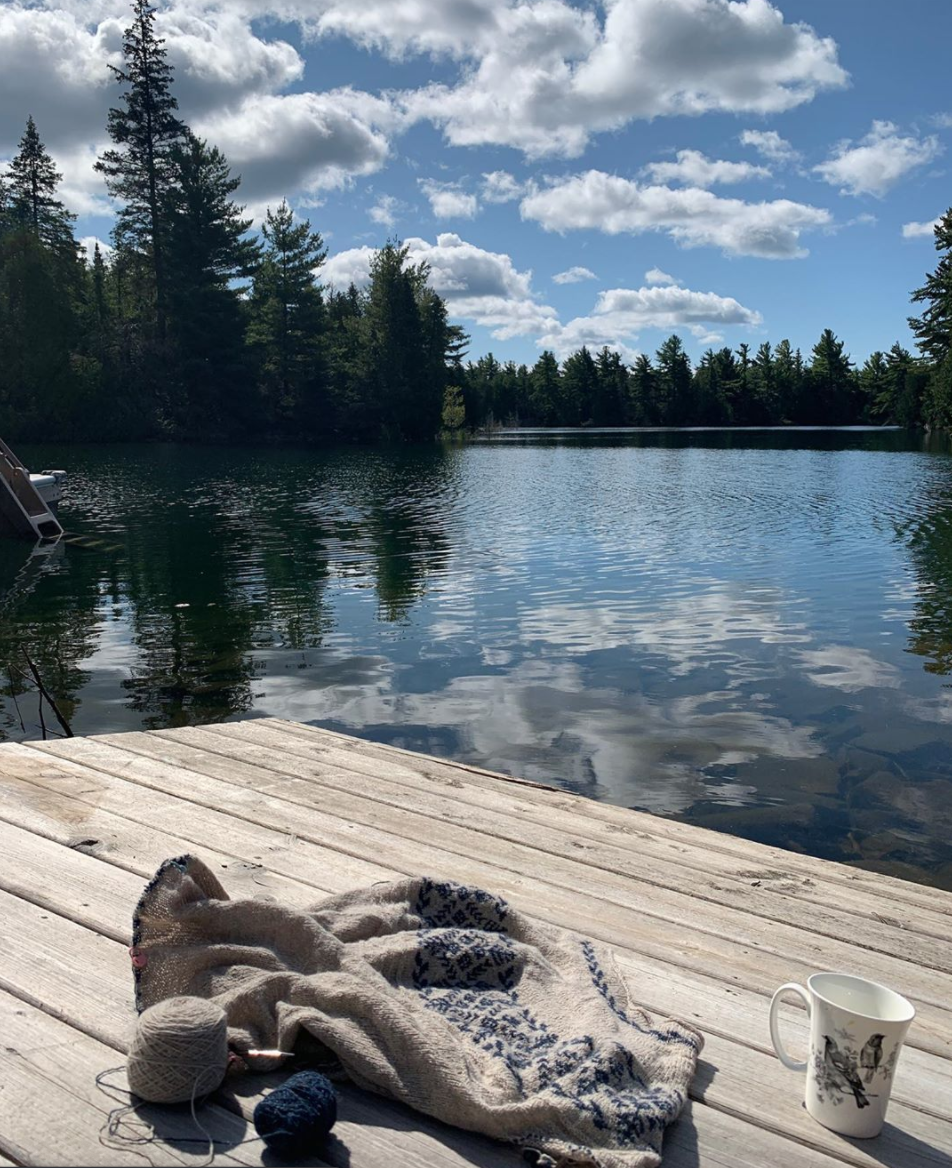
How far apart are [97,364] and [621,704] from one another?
176 ft

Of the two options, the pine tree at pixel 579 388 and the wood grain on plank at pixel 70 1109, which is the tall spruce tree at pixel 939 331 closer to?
the pine tree at pixel 579 388

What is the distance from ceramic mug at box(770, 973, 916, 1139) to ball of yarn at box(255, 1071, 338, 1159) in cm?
96

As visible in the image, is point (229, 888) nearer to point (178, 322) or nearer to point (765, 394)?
point (178, 322)

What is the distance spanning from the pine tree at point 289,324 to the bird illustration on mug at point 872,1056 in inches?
2360

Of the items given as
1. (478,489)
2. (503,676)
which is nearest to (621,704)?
(503,676)

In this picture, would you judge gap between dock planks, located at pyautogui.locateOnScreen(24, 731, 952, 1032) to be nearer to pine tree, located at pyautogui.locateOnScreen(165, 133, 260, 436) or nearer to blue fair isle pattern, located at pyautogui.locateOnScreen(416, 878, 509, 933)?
blue fair isle pattern, located at pyautogui.locateOnScreen(416, 878, 509, 933)

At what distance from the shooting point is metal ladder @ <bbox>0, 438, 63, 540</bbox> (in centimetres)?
1803

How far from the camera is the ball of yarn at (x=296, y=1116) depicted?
5.71 ft

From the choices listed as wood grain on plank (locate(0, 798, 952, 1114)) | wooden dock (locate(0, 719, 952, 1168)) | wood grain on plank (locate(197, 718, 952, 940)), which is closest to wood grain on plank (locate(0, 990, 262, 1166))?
wooden dock (locate(0, 719, 952, 1168))

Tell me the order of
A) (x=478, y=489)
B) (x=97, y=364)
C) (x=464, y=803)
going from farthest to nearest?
(x=97, y=364)
(x=478, y=489)
(x=464, y=803)

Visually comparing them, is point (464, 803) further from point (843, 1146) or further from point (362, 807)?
point (843, 1146)

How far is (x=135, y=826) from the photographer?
3.47 m

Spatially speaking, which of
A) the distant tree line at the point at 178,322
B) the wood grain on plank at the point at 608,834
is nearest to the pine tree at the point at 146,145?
the distant tree line at the point at 178,322

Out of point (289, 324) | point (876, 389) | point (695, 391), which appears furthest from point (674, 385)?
point (289, 324)
